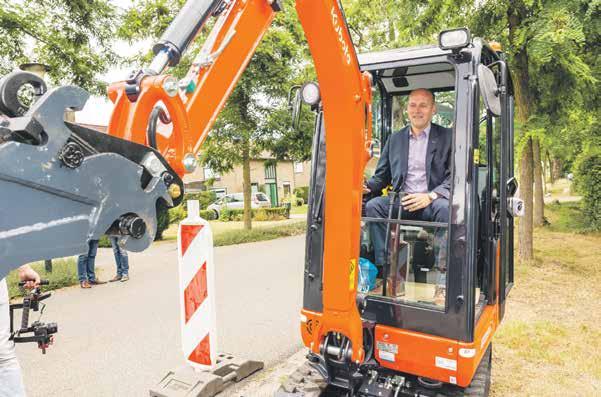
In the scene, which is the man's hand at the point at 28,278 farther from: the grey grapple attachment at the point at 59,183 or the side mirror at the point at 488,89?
the side mirror at the point at 488,89

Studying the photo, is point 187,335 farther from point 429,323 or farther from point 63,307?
point 63,307

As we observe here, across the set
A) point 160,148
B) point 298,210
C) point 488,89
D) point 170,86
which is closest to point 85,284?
point 160,148

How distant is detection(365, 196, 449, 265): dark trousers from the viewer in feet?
9.55

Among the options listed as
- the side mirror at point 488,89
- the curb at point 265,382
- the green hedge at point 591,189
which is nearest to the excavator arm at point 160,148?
the side mirror at point 488,89

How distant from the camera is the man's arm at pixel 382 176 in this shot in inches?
144

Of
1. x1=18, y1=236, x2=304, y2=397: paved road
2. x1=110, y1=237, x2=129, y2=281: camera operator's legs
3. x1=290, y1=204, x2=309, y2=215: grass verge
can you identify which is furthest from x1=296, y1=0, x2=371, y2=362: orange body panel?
x1=290, y1=204, x2=309, y2=215: grass verge

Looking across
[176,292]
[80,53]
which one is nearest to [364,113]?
[176,292]

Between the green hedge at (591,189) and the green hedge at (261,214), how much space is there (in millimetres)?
14615

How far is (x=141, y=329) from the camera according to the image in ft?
18.1

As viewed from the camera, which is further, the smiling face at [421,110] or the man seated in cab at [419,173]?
the smiling face at [421,110]

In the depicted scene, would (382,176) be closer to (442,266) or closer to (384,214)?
(384,214)

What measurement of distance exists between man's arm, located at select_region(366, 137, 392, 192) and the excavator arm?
1.19m

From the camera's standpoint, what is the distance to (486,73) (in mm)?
2486

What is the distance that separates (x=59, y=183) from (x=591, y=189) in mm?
15216
